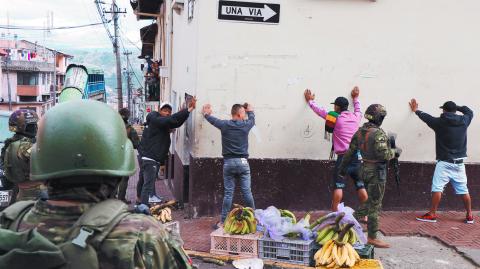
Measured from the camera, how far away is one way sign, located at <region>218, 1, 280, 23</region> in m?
7.79

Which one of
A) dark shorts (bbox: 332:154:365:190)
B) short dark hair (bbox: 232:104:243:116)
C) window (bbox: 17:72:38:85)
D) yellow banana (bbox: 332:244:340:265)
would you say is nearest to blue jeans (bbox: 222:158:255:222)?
short dark hair (bbox: 232:104:243:116)

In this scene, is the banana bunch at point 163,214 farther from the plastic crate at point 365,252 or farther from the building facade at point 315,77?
the plastic crate at point 365,252

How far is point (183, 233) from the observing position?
7496 mm

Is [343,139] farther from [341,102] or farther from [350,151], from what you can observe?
[350,151]

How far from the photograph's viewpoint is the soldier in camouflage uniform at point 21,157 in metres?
5.61

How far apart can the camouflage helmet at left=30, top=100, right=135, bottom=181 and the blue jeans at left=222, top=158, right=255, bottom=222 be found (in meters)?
5.17

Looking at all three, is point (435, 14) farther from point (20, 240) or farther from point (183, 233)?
point (20, 240)

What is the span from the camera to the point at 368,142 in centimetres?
670

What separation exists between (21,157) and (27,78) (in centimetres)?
6050

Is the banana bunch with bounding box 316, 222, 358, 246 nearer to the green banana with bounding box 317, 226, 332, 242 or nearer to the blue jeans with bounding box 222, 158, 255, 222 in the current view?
the green banana with bounding box 317, 226, 332, 242

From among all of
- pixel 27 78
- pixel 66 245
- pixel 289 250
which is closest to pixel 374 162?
pixel 289 250

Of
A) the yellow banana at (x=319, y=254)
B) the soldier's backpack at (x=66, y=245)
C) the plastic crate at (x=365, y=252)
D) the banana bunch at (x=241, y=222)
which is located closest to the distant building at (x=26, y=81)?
the banana bunch at (x=241, y=222)

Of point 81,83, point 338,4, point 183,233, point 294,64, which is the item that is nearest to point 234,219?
point 183,233

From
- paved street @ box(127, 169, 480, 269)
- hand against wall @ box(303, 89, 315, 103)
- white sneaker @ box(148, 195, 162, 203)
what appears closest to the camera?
paved street @ box(127, 169, 480, 269)
